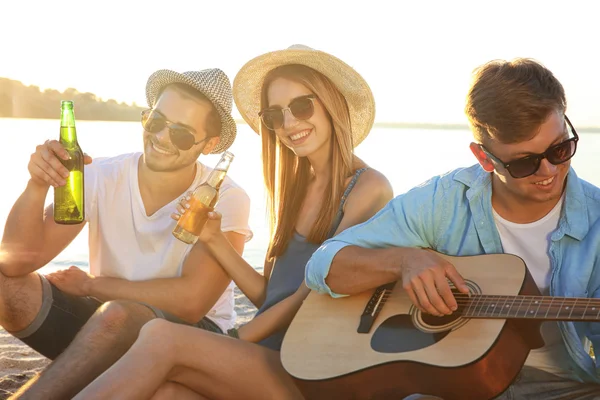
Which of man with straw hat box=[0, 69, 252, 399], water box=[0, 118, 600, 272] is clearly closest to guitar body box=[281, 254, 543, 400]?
man with straw hat box=[0, 69, 252, 399]

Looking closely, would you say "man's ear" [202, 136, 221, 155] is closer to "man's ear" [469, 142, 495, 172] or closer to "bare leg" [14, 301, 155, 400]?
"bare leg" [14, 301, 155, 400]

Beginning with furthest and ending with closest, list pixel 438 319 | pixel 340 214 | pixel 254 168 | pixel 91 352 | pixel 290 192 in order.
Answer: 1. pixel 254 168
2. pixel 290 192
3. pixel 340 214
4. pixel 91 352
5. pixel 438 319

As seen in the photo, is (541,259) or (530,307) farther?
(541,259)

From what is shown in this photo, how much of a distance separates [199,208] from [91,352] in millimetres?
862

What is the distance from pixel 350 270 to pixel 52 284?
5.36 ft

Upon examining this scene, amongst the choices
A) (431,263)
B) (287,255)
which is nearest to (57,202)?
(287,255)

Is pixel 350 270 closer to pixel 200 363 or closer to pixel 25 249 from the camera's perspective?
pixel 200 363

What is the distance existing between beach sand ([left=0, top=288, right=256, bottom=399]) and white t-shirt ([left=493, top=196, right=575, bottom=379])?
279 centimetres

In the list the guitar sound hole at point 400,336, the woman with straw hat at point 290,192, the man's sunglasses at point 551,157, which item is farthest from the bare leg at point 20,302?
the man's sunglasses at point 551,157

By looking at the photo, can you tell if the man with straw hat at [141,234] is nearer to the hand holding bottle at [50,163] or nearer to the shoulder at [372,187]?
the hand holding bottle at [50,163]

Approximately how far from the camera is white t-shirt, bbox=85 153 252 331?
13.8 ft

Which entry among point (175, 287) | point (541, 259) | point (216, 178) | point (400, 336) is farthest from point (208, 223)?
point (541, 259)

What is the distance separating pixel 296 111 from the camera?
3.88 m

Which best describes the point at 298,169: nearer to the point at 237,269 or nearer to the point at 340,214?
the point at 340,214
